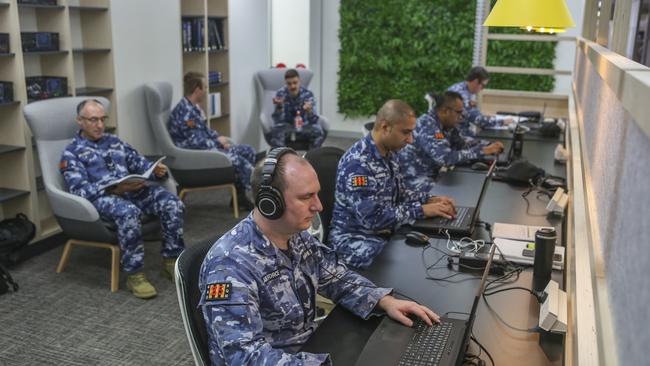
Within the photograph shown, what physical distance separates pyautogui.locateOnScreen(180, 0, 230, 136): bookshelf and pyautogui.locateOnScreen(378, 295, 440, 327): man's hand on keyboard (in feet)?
14.8

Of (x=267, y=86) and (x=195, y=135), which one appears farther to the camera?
(x=267, y=86)

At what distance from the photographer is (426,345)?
1.68 meters

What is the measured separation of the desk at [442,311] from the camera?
1732mm

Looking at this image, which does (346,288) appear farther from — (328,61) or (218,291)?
(328,61)

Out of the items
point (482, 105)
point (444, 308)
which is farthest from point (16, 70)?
point (482, 105)

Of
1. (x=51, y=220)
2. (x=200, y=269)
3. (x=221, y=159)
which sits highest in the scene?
(x=200, y=269)

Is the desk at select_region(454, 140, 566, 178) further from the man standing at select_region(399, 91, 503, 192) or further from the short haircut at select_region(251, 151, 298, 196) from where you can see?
the short haircut at select_region(251, 151, 298, 196)

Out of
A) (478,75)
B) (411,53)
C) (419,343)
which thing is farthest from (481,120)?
(419,343)

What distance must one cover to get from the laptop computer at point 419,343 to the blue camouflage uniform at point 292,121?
488 centimetres

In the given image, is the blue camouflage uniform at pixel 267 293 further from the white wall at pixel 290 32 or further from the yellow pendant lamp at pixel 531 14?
the white wall at pixel 290 32

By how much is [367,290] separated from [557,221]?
4.67 feet

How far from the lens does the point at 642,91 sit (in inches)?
37.0

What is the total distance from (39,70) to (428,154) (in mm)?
2878

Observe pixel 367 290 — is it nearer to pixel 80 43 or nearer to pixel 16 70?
pixel 16 70
